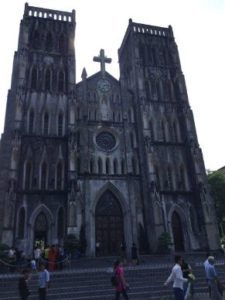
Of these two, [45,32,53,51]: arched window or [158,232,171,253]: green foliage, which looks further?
[45,32,53,51]: arched window

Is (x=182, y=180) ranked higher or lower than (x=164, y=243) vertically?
higher

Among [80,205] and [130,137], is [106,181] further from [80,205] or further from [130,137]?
[130,137]

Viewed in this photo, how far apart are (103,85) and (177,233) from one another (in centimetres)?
1771

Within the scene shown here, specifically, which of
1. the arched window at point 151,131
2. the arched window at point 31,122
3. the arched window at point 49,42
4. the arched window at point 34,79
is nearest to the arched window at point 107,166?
the arched window at point 151,131

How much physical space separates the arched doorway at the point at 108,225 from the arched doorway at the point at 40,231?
4566 millimetres

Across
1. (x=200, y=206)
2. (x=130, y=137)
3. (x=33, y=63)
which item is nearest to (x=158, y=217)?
(x=200, y=206)

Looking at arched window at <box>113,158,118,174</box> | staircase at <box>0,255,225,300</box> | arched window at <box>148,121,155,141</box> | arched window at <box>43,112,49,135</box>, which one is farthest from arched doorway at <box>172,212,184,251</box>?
arched window at <box>43,112,49,135</box>

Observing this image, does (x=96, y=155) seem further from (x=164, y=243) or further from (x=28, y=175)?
(x=164, y=243)

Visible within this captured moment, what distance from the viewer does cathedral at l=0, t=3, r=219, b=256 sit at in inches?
1017

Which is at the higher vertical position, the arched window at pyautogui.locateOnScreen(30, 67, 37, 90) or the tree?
the arched window at pyautogui.locateOnScreen(30, 67, 37, 90)

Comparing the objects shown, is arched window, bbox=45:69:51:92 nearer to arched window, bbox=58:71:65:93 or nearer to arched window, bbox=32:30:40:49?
arched window, bbox=58:71:65:93

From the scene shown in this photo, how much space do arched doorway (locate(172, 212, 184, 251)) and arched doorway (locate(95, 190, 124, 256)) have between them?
16.4 ft

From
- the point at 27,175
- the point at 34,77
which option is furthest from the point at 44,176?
the point at 34,77

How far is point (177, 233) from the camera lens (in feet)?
92.1
